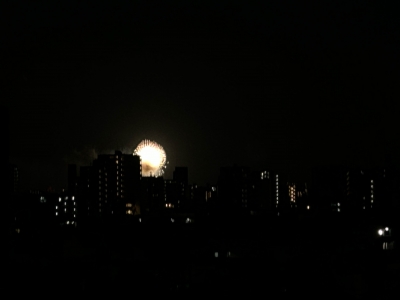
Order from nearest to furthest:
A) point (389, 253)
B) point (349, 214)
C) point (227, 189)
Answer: point (389, 253)
point (349, 214)
point (227, 189)

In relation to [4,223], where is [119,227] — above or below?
below

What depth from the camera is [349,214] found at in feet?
54.5

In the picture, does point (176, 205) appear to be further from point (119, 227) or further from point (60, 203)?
point (119, 227)

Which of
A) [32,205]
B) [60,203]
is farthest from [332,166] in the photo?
[32,205]

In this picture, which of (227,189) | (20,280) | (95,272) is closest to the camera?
(20,280)

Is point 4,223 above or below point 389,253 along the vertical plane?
above

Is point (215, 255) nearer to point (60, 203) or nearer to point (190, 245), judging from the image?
point (190, 245)

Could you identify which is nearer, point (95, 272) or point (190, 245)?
point (95, 272)

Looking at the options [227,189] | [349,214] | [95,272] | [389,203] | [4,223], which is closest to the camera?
[4,223]

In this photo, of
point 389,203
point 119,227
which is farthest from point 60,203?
point 389,203

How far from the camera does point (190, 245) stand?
11938mm

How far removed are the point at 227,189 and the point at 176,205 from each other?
3.68 meters

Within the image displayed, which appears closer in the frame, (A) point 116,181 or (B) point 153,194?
(A) point 116,181

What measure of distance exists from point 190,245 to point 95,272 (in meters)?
4.26
